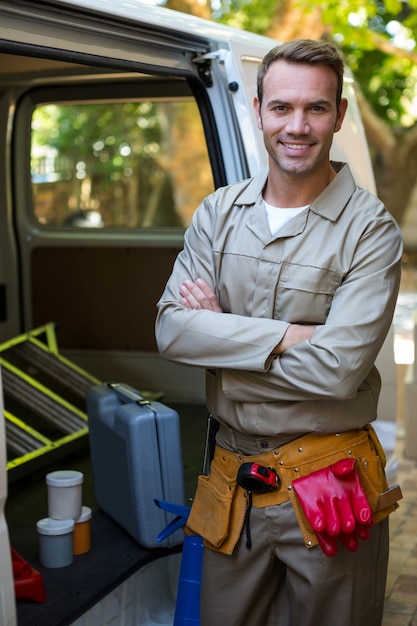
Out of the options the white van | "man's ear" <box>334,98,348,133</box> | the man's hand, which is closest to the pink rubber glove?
the man's hand

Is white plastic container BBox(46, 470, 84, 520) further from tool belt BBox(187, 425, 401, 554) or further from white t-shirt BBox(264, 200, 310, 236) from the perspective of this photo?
white t-shirt BBox(264, 200, 310, 236)

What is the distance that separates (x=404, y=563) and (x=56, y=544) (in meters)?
2.22

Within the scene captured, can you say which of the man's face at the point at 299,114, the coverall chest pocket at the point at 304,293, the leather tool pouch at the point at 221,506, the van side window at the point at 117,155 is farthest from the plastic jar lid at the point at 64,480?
the van side window at the point at 117,155

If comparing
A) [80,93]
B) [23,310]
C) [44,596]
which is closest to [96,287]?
[23,310]

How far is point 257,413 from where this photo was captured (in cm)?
275

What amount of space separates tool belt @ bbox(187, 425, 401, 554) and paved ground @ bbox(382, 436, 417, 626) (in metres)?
1.77

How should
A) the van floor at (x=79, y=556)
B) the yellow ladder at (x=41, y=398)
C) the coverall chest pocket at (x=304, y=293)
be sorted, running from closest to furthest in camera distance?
1. the coverall chest pocket at (x=304, y=293)
2. the van floor at (x=79, y=556)
3. the yellow ladder at (x=41, y=398)

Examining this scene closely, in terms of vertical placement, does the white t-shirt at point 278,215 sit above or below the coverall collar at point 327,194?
below

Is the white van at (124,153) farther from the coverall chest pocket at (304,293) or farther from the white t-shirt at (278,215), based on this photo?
the coverall chest pocket at (304,293)

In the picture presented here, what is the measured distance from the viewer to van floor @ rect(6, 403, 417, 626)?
10.6ft

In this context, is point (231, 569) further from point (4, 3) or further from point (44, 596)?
point (4, 3)

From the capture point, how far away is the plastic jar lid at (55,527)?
362 centimetres

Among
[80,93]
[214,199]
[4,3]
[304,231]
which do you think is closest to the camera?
[4,3]

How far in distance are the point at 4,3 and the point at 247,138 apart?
1312 millimetres
